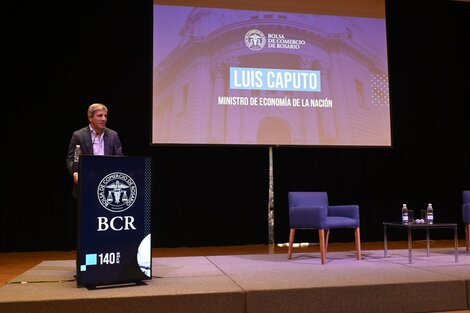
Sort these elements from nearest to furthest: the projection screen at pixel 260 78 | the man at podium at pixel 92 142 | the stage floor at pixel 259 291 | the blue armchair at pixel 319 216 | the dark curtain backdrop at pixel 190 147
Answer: the stage floor at pixel 259 291 → the man at podium at pixel 92 142 → the blue armchair at pixel 319 216 → the projection screen at pixel 260 78 → the dark curtain backdrop at pixel 190 147

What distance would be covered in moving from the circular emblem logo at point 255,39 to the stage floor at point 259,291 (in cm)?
314

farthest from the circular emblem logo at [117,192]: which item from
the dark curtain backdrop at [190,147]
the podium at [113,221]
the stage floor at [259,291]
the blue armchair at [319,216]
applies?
the dark curtain backdrop at [190,147]

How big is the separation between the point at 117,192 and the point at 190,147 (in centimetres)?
350

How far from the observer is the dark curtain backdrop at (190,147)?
5965mm

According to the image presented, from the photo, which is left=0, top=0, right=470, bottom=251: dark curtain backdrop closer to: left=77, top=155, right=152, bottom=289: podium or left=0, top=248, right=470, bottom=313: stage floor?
left=0, top=248, right=470, bottom=313: stage floor

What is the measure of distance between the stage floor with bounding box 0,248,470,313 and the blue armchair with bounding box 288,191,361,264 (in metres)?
0.55

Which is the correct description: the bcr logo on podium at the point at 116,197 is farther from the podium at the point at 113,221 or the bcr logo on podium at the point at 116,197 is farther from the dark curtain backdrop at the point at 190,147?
the dark curtain backdrop at the point at 190,147

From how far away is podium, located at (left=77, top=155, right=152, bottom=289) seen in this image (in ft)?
9.05

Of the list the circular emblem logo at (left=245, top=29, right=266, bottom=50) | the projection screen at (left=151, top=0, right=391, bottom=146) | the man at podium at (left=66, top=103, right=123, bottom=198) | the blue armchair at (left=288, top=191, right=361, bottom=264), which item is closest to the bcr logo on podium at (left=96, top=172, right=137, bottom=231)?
the man at podium at (left=66, top=103, right=123, bottom=198)

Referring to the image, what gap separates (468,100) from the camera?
7.21 metres

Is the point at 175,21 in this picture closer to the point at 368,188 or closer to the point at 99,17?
the point at 99,17

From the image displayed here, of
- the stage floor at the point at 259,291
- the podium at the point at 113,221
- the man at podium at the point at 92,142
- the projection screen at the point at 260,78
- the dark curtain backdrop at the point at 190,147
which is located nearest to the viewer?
the stage floor at the point at 259,291

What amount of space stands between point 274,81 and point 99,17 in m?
2.42

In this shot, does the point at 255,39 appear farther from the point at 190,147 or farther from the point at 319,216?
the point at 319,216
